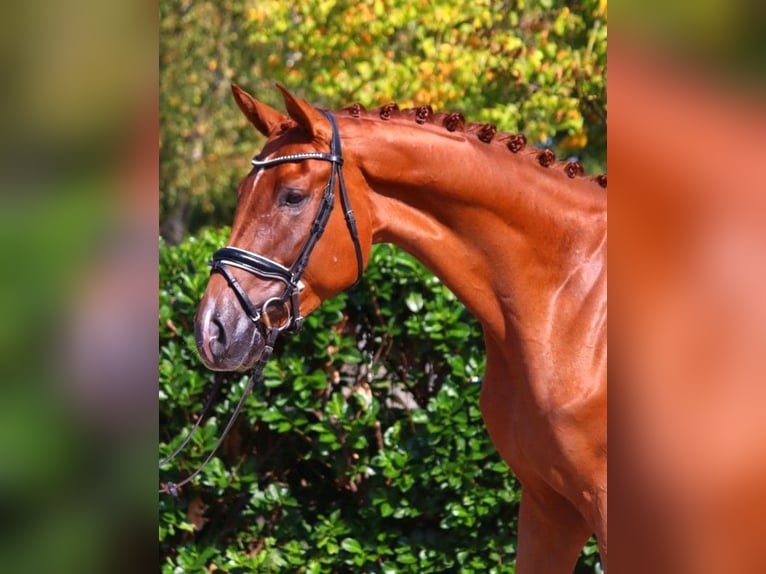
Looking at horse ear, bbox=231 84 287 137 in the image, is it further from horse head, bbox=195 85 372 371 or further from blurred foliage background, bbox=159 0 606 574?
blurred foliage background, bbox=159 0 606 574

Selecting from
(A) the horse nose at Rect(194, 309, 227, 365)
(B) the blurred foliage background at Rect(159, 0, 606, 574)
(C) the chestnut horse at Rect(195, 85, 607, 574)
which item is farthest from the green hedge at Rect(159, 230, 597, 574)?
(A) the horse nose at Rect(194, 309, 227, 365)

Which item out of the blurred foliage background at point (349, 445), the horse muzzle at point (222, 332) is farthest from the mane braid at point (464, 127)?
the blurred foliage background at point (349, 445)

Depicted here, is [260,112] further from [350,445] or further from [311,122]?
[350,445]

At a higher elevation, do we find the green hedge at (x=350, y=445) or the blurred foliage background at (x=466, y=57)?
the blurred foliage background at (x=466, y=57)

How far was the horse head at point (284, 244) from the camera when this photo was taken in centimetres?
268

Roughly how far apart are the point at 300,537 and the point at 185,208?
12768 millimetres

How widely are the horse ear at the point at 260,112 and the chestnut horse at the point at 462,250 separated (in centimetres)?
11

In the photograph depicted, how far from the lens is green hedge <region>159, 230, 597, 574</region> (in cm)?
424

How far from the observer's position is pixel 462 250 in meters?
2.82

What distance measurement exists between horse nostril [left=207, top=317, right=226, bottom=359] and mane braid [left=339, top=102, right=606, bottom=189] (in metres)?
0.74

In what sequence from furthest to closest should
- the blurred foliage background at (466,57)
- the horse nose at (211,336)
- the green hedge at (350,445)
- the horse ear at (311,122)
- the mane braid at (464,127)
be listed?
the blurred foliage background at (466,57) → the green hedge at (350,445) → the mane braid at (464,127) → the horse ear at (311,122) → the horse nose at (211,336)

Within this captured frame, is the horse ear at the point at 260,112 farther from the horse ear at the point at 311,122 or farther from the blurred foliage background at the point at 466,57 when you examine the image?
the blurred foliage background at the point at 466,57

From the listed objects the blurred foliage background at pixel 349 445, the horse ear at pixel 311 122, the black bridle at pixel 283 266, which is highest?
the horse ear at pixel 311 122
